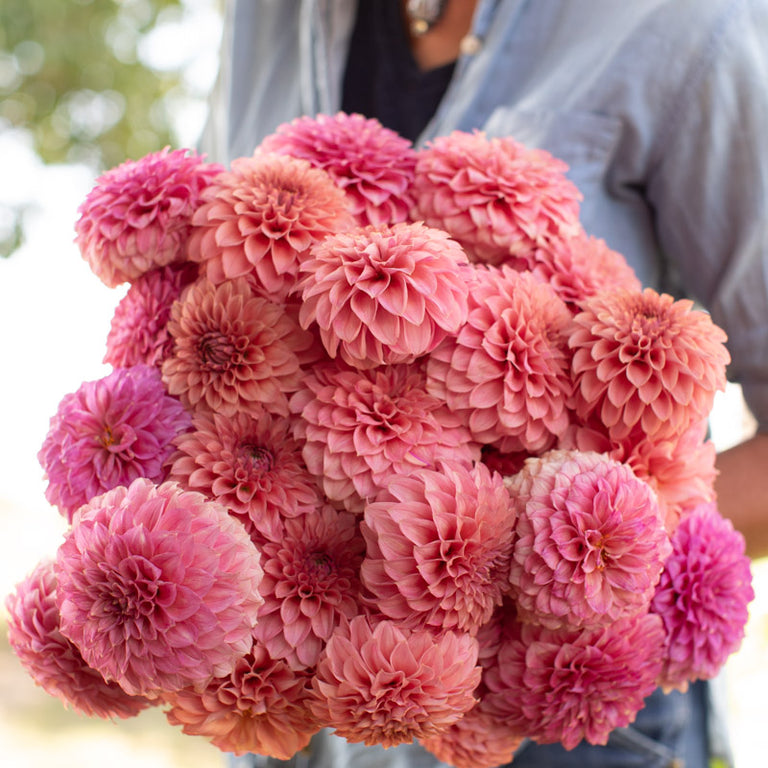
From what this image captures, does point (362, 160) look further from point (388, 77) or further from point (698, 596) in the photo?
point (388, 77)

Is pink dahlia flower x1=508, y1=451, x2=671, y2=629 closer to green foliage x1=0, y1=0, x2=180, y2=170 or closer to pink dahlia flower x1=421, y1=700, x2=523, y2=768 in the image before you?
pink dahlia flower x1=421, y1=700, x2=523, y2=768

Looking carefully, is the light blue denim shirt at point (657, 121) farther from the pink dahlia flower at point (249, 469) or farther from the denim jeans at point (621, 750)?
the pink dahlia flower at point (249, 469)

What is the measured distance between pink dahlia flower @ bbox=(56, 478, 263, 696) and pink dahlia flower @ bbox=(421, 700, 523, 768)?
0.49 feet

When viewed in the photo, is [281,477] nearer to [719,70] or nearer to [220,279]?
[220,279]

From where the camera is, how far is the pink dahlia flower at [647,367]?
0.38 meters

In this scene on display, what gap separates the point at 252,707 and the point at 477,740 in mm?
132

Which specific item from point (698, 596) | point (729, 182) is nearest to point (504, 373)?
point (698, 596)

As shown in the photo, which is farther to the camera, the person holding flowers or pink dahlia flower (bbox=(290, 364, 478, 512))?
the person holding flowers

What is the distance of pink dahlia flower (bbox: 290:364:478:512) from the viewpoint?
0.36 meters

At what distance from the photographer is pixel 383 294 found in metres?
0.35

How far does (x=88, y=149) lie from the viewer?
2.63 metres

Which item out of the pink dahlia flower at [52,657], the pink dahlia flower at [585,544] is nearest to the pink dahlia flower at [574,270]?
the pink dahlia flower at [585,544]

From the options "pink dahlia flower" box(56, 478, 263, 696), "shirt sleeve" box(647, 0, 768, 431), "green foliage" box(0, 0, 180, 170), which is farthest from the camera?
"green foliage" box(0, 0, 180, 170)

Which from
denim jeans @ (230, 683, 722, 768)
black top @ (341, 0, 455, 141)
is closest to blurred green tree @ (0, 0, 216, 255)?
black top @ (341, 0, 455, 141)
